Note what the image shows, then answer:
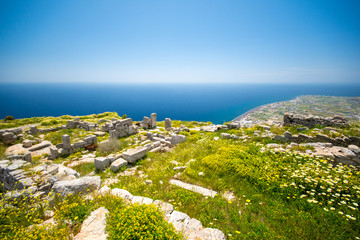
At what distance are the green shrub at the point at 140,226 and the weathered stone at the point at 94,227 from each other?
1.20 feet

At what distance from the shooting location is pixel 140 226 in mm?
3158

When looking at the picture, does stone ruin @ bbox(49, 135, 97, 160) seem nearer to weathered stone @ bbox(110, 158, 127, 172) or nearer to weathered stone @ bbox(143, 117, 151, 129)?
weathered stone @ bbox(110, 158, 127, 172)

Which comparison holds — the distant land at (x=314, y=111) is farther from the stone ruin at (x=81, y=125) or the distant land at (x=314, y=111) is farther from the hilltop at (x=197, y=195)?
the stone ruin at (x=81, y=125)

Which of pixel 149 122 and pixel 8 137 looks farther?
pixel 149 122

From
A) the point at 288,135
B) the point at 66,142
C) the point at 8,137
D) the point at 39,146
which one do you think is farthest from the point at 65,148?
the point at 288,135

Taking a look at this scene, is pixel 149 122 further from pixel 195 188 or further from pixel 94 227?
pixel 94 227

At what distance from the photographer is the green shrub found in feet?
9.93

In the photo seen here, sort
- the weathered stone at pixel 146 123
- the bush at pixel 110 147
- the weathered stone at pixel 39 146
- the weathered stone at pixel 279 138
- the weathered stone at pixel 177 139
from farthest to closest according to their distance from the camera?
the weathered stone at pixel 146 123 → the weathered stone at pixel 39 146 → the weathered stone at pixel 177 139 → the bush at pixel 110 147 → the weathered stone at pixel 279 138

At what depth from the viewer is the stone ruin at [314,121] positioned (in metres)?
13.2

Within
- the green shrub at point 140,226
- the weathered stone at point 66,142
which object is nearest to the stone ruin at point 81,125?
the weathered stone at point 66,142

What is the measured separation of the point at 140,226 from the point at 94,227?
69.5 inches

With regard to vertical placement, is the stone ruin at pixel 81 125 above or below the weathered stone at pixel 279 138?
below

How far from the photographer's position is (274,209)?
492cm

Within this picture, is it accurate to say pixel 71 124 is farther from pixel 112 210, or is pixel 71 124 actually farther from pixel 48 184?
pixel 112 210
